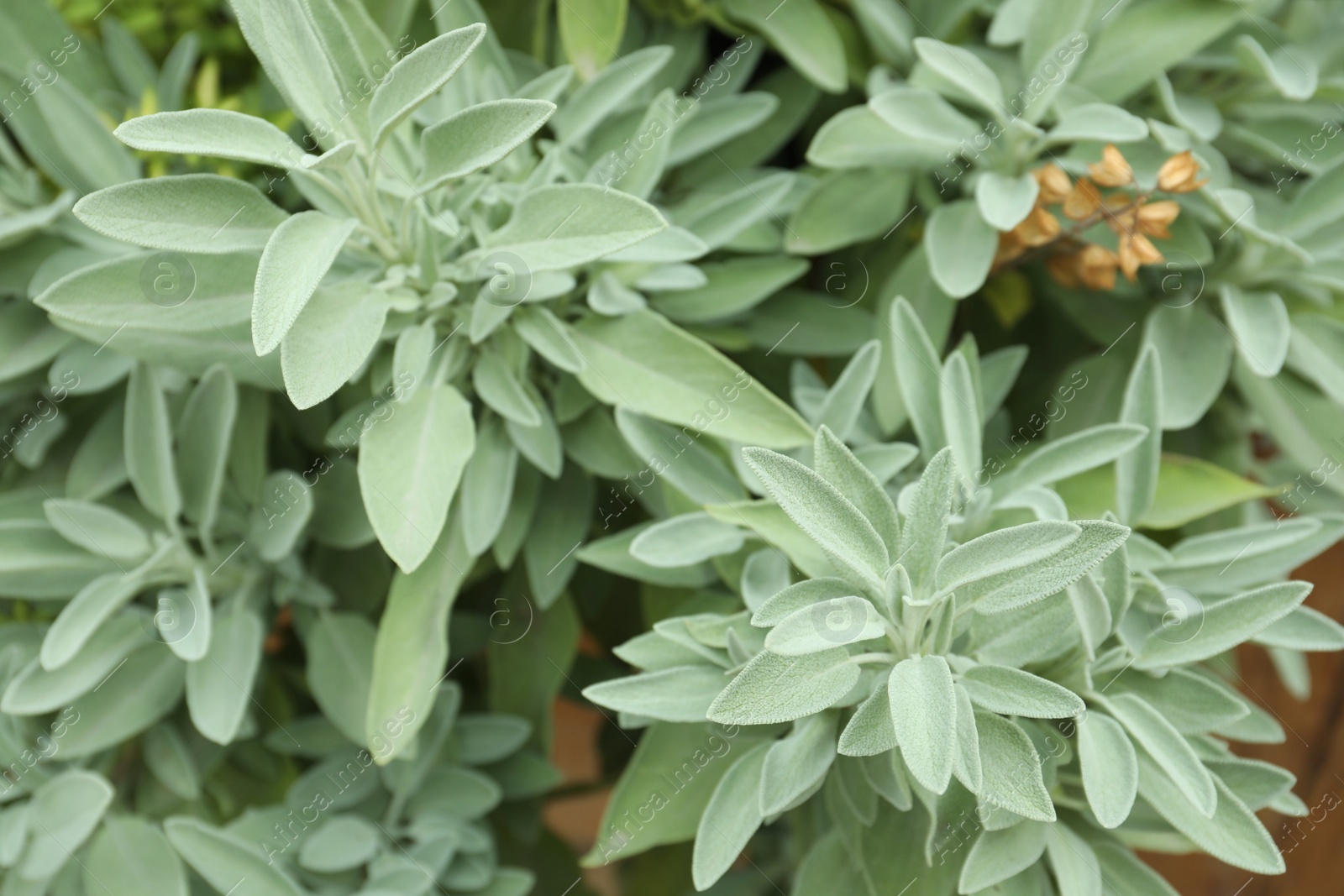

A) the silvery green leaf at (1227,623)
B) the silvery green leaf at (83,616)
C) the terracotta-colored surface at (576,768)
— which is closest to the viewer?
Result: the silvery green leaf at (1227,623)

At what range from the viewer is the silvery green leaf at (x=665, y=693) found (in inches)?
21.9

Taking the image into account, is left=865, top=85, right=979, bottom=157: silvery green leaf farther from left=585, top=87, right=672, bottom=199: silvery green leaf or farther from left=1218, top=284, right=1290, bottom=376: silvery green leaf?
left=1218, top=284, right=1290, bottom=376: silvery green leaf

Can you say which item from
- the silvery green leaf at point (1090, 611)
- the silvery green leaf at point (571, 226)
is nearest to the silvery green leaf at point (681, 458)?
the silvery green leaf at point (571, 226)

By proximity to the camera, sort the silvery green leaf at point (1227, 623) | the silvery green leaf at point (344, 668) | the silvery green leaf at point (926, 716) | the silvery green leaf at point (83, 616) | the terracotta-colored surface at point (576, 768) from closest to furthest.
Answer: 1. the silvery green leaf at point (926, 716)
2. the silvery green leaf at point (1227, 623)
3. the silvery green leaf at point (83, 616)
4. the silvery green leaf at point (344, 668)
5. the terracotta-colored surface at point (576, 768)

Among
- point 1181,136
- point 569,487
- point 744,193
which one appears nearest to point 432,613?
point 569,487

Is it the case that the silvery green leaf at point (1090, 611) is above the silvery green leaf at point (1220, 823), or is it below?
above

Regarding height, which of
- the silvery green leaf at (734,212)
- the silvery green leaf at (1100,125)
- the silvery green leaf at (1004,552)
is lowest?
the silvery green leaf at (1004,552)

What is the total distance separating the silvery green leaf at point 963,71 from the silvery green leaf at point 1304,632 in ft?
1.17

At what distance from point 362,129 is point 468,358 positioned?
0.55 feet

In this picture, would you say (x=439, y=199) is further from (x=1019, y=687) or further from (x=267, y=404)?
(x=1019, y=687)

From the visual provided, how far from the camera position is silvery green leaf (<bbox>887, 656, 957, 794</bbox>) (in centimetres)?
43

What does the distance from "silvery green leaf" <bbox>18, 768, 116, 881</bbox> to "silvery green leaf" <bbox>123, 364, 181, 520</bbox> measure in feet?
0.62

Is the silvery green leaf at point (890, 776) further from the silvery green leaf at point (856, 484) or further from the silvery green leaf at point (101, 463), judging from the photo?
the silvery green leaf at point (101, 463)

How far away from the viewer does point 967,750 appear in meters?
0.46
